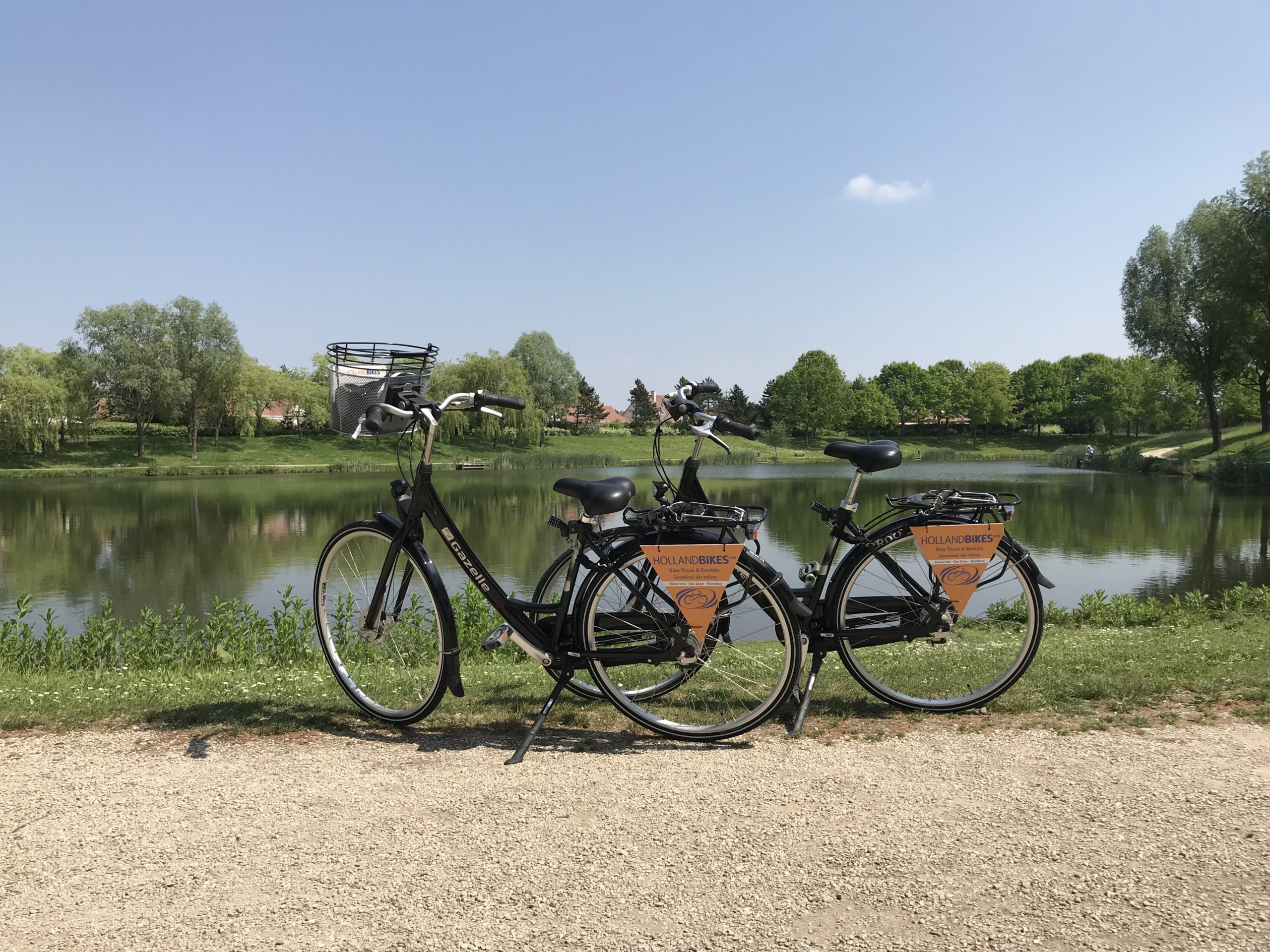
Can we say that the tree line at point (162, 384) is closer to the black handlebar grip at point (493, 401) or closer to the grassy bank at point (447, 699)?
the grassy bank at point (447, 699)

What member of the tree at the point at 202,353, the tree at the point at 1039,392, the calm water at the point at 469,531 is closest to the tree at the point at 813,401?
the tree at the point at 1039,392

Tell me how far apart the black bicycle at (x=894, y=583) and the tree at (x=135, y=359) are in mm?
54224

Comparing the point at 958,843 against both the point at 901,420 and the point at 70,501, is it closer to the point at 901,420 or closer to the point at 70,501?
the point at 70,501

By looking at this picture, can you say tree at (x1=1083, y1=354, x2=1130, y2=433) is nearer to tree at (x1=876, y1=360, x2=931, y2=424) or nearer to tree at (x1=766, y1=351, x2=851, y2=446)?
tree at (x1=876, y1=360, x2=931, y2=424)

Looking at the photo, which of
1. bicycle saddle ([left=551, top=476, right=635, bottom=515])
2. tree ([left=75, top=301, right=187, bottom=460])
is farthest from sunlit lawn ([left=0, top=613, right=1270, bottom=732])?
tree ([left=75, top=301, right=187, bottom=460])

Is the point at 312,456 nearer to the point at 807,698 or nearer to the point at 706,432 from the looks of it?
the point at 706,432

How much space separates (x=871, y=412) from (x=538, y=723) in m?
89.8

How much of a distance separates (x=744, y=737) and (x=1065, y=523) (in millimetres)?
20250

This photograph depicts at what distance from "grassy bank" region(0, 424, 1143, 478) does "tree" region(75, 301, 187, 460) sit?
110 inches

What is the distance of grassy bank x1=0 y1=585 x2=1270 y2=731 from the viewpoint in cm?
435

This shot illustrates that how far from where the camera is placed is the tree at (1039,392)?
84.8 meters

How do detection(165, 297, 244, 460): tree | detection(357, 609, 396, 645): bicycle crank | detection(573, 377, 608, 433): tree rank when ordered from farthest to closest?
detection(573, 377, 608, 433): tree
detection(165, 297, 244, 460): tree
detection(357, 609, 396, 645): bicycle crank

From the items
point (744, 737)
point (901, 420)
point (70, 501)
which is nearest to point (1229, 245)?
point (744, 737)

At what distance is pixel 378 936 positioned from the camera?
2.38 metres
